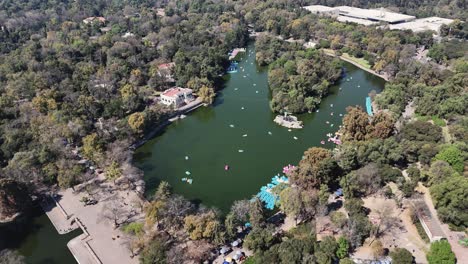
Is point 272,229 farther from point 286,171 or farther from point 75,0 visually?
point 75,0

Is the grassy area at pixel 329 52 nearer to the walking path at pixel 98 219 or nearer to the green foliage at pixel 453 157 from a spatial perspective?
the green foliage at pixel 453 157

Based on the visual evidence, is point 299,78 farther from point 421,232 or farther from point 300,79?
point 421,232

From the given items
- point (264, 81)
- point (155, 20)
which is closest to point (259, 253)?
point (264, 81)

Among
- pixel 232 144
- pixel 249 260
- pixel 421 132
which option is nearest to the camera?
pixel 249 260

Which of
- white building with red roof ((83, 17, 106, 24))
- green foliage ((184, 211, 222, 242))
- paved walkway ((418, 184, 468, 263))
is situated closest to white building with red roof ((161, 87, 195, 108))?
green foliage ((184, 211, 222, 242))

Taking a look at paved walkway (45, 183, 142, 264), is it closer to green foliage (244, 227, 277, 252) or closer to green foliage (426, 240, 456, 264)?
green foliage (244, 227, 277, 252)

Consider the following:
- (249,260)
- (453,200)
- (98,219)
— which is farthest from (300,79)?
(98,219)
